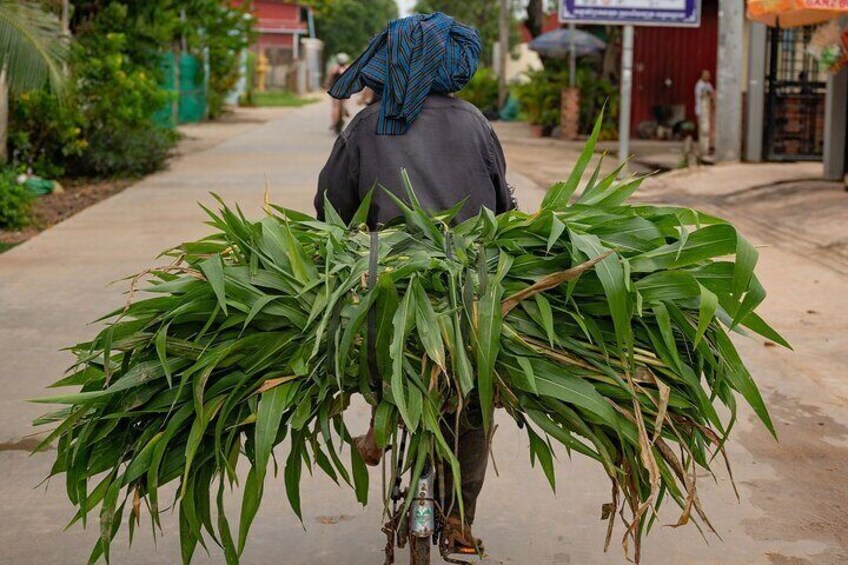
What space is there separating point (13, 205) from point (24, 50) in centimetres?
172

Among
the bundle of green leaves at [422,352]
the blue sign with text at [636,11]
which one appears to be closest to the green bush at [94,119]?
the blue sign with text at [636,11]

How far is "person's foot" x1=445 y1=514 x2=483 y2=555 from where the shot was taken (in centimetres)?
371

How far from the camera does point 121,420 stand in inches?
130

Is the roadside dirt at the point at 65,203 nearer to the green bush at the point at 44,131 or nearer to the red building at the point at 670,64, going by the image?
the green bush at the point at 44,131

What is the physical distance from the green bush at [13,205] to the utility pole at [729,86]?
31.8 ft

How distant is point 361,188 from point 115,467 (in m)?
1.09

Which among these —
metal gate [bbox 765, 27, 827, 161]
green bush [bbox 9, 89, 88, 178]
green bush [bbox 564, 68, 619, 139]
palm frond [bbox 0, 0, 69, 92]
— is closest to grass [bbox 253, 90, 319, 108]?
green bush [bbox 564, 68, 619, 139]

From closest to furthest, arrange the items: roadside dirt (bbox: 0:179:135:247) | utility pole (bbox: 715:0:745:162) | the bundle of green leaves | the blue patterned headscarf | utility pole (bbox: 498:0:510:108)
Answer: the bundle of green leaves < the blue patterned headscarf < roadside dirt (bbox: 0:179:135:247) < utility pole (bbox: 715:0:745:162) < utility pole (bbox: 498:0:510:108)

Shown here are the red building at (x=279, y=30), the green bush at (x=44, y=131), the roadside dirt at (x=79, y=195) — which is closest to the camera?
the roadside dirt at (x=79, y=195)

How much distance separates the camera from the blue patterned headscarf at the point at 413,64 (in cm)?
365

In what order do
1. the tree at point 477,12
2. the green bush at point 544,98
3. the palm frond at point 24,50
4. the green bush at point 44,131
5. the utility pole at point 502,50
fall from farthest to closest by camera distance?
the tree at point 477,12 → the utility pole at point 502,50 → the green bush at point 544,98 → the green bush at point 44,131 → the palm frond at point 24,50

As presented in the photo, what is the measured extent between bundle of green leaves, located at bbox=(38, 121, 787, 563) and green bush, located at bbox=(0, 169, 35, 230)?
9355 millimetres

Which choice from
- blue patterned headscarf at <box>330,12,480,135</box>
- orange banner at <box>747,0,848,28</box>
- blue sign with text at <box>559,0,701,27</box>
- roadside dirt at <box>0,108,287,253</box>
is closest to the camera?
blue patterned headscarf at <box>330,12,480,135</box>

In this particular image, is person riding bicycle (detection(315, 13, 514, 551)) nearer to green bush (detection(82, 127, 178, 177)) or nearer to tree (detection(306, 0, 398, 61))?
green bush (detection(82, 127, 178, 177))
